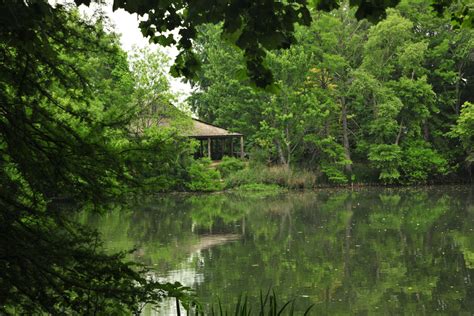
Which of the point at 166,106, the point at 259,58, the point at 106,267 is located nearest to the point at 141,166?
the point at 106,267

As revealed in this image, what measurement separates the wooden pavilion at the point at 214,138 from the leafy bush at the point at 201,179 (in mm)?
2803

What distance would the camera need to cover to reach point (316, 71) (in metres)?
33.2

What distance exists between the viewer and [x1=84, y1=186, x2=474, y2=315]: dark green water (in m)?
8.64

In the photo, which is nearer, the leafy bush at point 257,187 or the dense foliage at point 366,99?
the leafy bush at point 257,187

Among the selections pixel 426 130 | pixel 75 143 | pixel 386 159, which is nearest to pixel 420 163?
pixel 386 159

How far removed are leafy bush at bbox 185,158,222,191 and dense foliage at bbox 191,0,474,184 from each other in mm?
3152

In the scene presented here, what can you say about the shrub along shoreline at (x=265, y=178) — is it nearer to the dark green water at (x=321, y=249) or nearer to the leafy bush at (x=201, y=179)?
the leafy bush at (x=201, y=179)

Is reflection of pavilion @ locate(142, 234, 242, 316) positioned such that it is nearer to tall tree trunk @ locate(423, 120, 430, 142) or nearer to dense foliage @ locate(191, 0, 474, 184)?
dense foliage @ locate(191, 0, 474, 184)

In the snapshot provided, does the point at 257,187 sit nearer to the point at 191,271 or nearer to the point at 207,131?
the point at 207,131

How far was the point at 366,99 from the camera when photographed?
1313 inches

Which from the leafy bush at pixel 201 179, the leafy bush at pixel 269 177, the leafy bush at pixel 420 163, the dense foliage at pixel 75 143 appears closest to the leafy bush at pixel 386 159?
the leafy bush at pixel 420 163

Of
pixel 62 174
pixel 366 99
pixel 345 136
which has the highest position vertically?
pixel 366 99

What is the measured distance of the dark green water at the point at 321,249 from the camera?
864 cm

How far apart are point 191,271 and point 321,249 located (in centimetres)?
336
